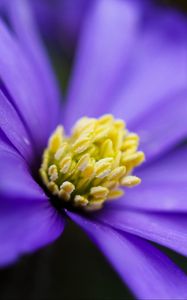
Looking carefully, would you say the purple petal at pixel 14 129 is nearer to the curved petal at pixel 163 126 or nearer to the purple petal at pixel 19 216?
the purple petal at pixel 19 216

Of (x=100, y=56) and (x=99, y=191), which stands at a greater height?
(x=100, y=56)

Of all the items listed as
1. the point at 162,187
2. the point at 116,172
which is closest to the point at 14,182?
the point at 116,172

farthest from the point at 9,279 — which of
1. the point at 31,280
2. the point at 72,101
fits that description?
the point at 72,101

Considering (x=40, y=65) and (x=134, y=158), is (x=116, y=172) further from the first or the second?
(x=40, y=65)

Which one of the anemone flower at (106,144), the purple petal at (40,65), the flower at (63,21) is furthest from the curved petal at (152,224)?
the flower at (63,21)

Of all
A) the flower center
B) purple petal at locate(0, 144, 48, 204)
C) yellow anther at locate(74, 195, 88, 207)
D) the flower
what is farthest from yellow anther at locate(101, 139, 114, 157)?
the flower

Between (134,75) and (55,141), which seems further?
(134,75)
